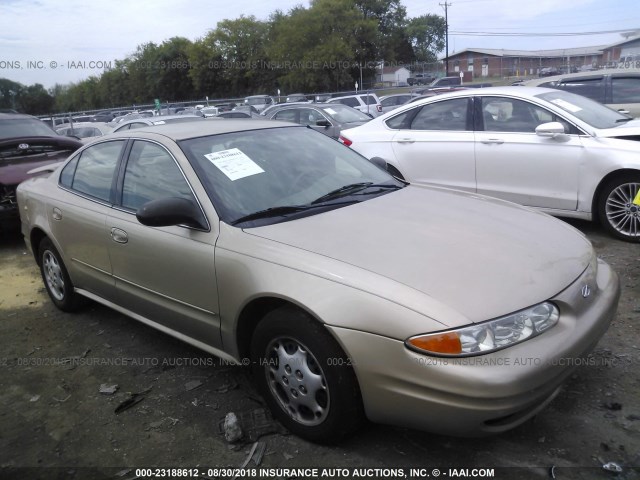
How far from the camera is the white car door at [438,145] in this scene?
6.14 m

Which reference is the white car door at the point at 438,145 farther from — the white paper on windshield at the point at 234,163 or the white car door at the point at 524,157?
the white paper on windshield at the point at 234,163

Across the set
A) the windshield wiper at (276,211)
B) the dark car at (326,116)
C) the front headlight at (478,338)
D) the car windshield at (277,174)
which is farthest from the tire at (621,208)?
the dark car at (326,116)

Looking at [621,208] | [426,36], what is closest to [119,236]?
[621,208]

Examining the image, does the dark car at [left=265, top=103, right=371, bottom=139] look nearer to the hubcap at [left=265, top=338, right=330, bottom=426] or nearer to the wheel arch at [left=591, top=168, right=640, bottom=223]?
the wheel arch at [left=591, top=168, right=640, bottom=223]

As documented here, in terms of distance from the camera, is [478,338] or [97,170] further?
[97,170]

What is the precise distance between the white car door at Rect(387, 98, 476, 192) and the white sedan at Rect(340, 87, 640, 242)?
0.5 inches

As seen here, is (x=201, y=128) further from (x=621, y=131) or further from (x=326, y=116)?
(x=326, y=116)

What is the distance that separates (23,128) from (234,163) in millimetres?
6083

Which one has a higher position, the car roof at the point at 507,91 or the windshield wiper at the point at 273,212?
the car roof at the point at 507,91

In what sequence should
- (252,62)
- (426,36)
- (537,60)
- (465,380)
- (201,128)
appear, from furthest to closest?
1. (426,36)
2. (537,60)
3. (252,62)
4. (201,128)
5. (465,380)

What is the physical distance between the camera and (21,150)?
729cm

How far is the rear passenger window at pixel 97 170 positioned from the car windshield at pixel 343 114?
30.4 ft

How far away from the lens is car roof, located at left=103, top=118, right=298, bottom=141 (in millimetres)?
3486

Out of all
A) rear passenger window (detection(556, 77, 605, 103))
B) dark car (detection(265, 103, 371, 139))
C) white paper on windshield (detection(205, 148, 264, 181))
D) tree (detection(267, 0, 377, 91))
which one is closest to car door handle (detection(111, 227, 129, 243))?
white paper on windshield (detection(205, 148, 264, 181))
